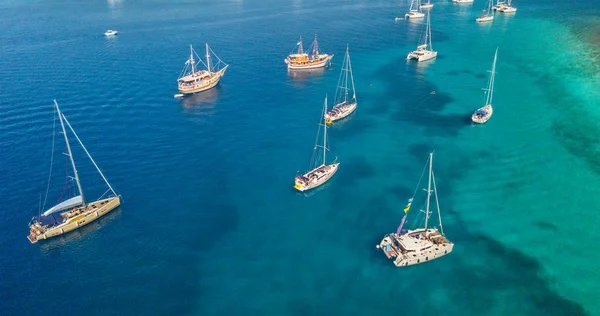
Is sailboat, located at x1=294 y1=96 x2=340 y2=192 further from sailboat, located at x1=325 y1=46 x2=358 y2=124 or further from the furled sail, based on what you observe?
the furled sail

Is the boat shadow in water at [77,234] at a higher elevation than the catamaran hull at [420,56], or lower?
lower

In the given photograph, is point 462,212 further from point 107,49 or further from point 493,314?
point 107,49

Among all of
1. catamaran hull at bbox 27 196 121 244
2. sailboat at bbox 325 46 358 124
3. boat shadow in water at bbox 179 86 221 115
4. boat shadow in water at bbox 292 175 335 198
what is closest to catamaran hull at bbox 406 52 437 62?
sailboat at bbox 325 46 358 124

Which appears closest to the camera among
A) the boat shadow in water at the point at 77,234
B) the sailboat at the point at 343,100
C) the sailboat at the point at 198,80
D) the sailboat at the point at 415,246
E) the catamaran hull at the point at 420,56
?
the sailboat at the point at 415,246

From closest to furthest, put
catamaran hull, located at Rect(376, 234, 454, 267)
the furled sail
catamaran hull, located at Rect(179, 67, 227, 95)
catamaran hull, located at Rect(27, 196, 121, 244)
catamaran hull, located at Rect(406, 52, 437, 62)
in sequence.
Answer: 1. catamaran hull, located at Rect(376, 234, 454, 267)
2. catamaran hull, located at Rect(27, 196, 121, 244)
3. the furled sail
4. catamaran hull, located at Rect(179, 67, 227, 95)
5. catamaran hull, located at Rect(406, 52, 437, 62)

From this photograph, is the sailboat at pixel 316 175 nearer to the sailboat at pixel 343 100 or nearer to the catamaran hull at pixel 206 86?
the sailboat at pixel 343 100

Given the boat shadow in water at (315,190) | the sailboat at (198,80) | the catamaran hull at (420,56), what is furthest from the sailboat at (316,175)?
the catamaran hull at (420,56)
